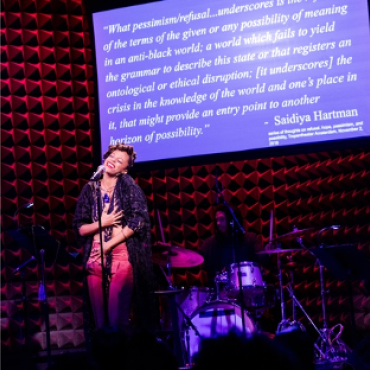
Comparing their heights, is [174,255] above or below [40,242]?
below

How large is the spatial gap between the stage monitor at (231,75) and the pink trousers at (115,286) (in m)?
1.58

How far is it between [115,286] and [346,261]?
1.61 metres

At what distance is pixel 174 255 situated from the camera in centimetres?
522

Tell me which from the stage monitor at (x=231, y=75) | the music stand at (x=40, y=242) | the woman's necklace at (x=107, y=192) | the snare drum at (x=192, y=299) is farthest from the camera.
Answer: the snare drum at (x=192, y=299)

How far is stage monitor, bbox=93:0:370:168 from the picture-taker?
541cm

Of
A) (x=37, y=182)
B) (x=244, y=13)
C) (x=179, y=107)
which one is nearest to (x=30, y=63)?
(x=37, y=182)

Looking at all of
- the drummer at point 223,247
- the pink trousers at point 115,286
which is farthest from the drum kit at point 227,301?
the pink trousers at point 115,286

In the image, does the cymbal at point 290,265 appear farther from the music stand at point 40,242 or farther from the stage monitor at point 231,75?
the music stand at point 40,242

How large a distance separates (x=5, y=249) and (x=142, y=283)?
2687 millimetres

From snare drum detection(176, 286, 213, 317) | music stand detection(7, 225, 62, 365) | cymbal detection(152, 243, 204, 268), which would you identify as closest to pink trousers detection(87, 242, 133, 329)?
music stand detection(7, 225, 62, 365)

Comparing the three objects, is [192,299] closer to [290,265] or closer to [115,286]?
[290,265]

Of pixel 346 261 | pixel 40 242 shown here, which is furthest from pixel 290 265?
pixel 40 242

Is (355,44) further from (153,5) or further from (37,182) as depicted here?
(37,182)

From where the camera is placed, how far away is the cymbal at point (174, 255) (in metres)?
5.05
